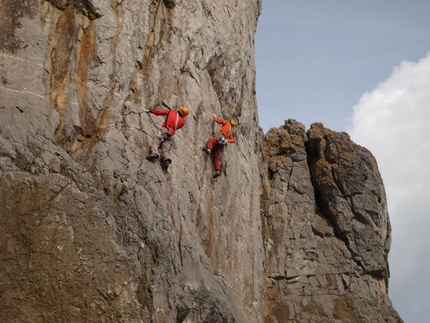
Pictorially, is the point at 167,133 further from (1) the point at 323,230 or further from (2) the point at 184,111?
(1) the point at 323,230

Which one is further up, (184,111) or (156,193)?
(184,111)

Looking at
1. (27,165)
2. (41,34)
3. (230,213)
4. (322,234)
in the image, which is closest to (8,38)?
(41,34)

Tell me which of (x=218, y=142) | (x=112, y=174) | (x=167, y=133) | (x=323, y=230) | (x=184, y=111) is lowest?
(x=112, y=174)

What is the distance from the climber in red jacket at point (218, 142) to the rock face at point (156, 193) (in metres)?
0.43

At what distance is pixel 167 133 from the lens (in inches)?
997

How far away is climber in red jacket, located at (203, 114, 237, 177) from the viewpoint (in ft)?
97.9

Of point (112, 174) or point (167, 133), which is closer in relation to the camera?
point (112, 174)

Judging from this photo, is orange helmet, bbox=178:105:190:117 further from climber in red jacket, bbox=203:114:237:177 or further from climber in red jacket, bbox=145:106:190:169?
climber in red jacket, bbox=203:114:237:177

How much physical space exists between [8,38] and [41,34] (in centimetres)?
123

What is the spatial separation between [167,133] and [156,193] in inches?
107

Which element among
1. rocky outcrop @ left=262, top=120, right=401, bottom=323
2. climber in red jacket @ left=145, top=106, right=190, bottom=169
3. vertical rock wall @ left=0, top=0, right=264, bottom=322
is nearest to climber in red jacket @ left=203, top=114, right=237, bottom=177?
vertical rock wall @ left=0, top=0, right=264, bottom=322

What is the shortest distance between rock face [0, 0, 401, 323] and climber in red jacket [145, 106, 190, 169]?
0.39 m

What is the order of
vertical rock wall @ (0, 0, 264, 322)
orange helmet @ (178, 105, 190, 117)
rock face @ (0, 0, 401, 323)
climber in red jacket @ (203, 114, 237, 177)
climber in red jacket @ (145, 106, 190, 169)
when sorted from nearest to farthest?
1. vertical rock wall @ (0, 0, 264, 322)
2. rock face @ (0, 0, 401, 323)
3. climber in red jacket @ (145, 106, 190, 169)
4. orange helmet @ (178, 105, 190, 117)
5. climber in red jacket @ (203, 114, 237, 177)

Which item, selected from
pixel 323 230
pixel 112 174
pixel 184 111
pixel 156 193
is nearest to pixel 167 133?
pixel 184 111
